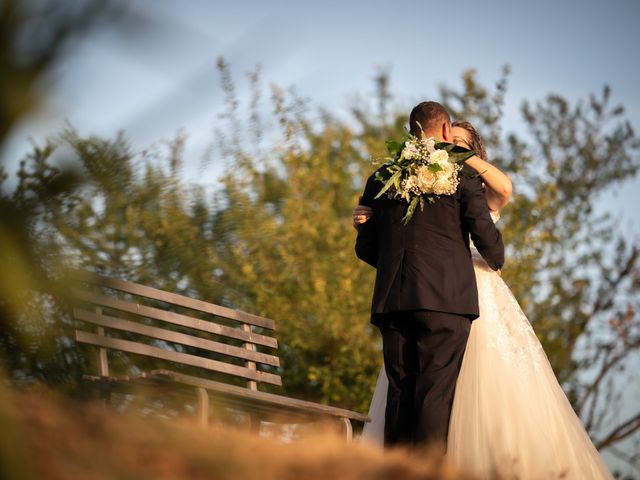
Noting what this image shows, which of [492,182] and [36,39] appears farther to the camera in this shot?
[492,182]

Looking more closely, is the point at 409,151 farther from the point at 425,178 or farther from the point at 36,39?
the point at 36,39

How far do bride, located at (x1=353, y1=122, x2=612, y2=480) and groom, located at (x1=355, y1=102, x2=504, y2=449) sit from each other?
15cm

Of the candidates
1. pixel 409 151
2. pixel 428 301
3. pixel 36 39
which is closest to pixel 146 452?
pixel 36 39

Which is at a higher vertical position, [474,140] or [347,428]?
[474,140]

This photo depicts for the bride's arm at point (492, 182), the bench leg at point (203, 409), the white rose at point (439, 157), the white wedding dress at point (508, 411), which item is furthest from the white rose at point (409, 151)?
the bench leg at point (203, 409)

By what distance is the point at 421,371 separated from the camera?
4.30 meters

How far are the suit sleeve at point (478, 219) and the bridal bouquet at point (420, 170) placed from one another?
89 mm

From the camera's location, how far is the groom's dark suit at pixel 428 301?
14.0 feet

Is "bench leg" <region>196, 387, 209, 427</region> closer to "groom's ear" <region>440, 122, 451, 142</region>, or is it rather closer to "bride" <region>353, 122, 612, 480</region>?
"bride" <region>353, 122, 612, 480</region>

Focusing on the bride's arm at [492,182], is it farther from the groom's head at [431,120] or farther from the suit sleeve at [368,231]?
the suit sleeve at [368,231]

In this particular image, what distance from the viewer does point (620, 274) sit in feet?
54.7

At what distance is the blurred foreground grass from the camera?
29.2 inches

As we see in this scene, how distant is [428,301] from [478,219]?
0.48m

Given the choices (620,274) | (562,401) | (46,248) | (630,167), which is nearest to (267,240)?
(46,248)
